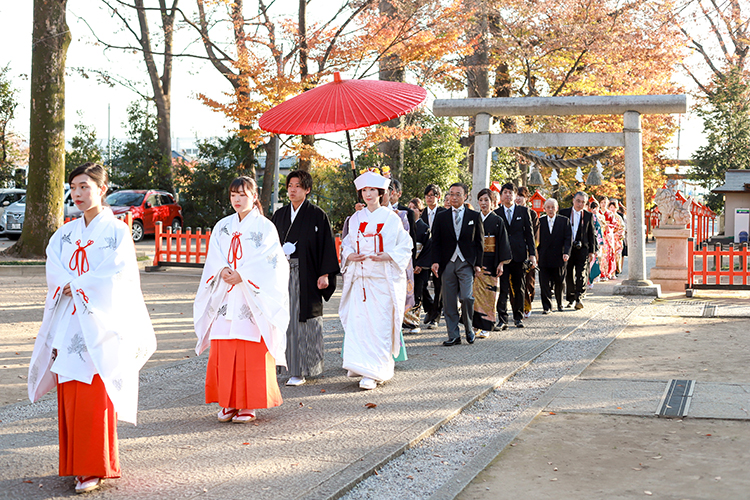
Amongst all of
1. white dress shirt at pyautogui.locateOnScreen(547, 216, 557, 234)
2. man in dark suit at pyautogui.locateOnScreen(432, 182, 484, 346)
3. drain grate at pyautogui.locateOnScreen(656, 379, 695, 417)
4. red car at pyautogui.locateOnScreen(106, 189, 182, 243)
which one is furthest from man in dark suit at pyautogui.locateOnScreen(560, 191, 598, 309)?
red car at pyautogui.locateOnScreen(106, 189, 182, 243)

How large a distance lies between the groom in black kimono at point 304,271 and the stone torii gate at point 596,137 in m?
7.53

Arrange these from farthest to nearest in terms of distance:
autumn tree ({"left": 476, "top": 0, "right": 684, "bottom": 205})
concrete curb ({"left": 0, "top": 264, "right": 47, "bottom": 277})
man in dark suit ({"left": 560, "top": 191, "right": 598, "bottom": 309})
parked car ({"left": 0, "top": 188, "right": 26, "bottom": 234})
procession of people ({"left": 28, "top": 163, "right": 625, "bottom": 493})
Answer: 1. parked car ({"left": 0, "top": 188, "right": 26, "bottom": 234})
2. autumn tree ({"left": 476, "top": 0, "right": 684, "bottom": 205})
3. concrete curb ({"left": 0, "top": 264, "right": 47, "bottom": 277})
4. man in dark suit ({"left": 560, "top": 191, "right": 598, "bottom": 309})
5. procession of people ({"left": 28, "top": 163, "right": 625, "bottom": 493})

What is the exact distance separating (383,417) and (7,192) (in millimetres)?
22878

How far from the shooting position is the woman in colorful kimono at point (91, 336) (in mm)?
3746

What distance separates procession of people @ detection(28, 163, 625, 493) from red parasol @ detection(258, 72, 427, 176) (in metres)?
0.47

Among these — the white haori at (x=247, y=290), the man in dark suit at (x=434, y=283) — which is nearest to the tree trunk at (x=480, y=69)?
the man in dark suit at (x=434, y=283)

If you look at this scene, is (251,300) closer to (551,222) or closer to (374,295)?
(374,295)

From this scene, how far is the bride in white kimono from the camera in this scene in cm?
626

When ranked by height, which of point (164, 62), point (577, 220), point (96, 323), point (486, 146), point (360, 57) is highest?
point (164, 62)

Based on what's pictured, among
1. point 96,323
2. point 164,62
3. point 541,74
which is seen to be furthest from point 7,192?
point 96,323

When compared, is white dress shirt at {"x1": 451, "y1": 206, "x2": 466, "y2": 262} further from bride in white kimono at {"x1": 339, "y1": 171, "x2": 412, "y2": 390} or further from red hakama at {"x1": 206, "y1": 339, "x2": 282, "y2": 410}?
red hakama at {"x1": 206, "y1": 339, "x2": 282, "y2": 410}

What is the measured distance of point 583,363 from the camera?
23.5ft

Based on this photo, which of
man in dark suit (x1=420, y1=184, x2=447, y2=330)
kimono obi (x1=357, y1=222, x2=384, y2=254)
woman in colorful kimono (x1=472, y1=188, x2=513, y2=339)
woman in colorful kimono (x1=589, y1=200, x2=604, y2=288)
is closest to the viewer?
kimono obi (x1=357, y1=222, x2=384, y2=254)

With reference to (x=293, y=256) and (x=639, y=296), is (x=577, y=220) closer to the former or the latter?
(x=639, y=296)
